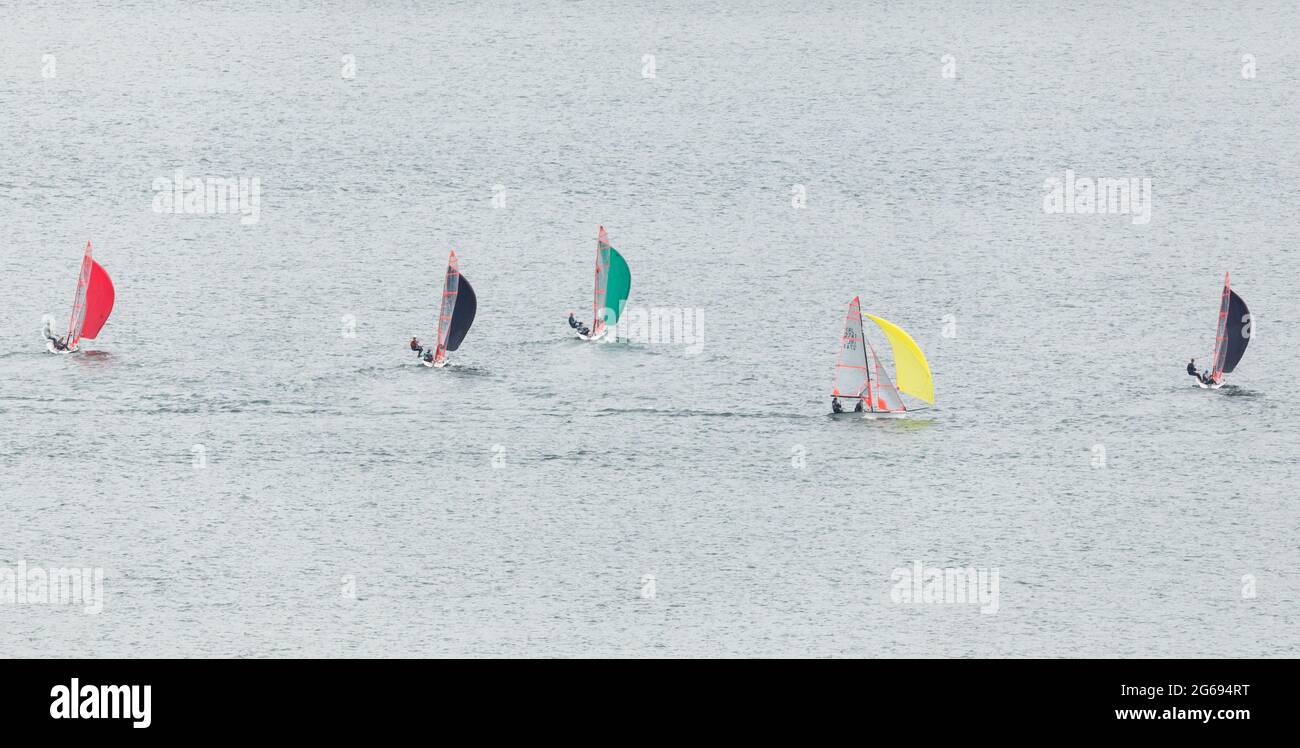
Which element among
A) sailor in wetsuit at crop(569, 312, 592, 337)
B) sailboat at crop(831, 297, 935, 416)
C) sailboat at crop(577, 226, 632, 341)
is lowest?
sailboat at crop(831, 297, 935, 416)

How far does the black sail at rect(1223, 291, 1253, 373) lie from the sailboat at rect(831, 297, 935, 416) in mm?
12180

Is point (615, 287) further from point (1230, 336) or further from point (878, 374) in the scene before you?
point (1230, 336)

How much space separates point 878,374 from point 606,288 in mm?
14628

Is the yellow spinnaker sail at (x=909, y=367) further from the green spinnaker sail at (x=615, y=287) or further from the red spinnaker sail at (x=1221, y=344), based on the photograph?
the green spinnaker sail at (x=615, y=287)

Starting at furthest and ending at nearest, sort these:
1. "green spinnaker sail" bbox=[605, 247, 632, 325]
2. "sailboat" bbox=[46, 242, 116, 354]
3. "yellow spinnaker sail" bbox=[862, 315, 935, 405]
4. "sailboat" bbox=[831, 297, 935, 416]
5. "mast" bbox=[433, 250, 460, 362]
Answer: "green spinnaker sail" bbox=[605, 247, 632, 325] → "sailboat" bbox=[46, 242, 116, 354] → "mast" bbox=[433, 250, 460, 362] → "yellow spinnaker sail" bbox=[862, 315, 935, 405] → "sailboat" bbox=[831, 297, 935, 416]

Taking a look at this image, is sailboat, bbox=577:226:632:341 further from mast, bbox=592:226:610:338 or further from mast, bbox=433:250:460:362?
mast, bbox=433:250:460:362

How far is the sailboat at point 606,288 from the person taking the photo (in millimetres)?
87438

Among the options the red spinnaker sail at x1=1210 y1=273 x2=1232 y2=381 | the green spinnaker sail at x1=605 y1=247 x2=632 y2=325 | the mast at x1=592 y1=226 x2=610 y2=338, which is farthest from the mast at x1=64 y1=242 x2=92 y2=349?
the red spinnaker sail at x1=1210 y1=273 x2=1232 y2=381

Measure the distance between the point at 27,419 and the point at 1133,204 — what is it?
65342 mm

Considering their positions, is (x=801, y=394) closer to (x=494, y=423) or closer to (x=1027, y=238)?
(x=494, y=423)

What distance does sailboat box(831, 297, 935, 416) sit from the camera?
76000 mm

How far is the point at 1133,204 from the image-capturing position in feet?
382

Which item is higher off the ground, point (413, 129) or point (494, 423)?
point (413, 129)
